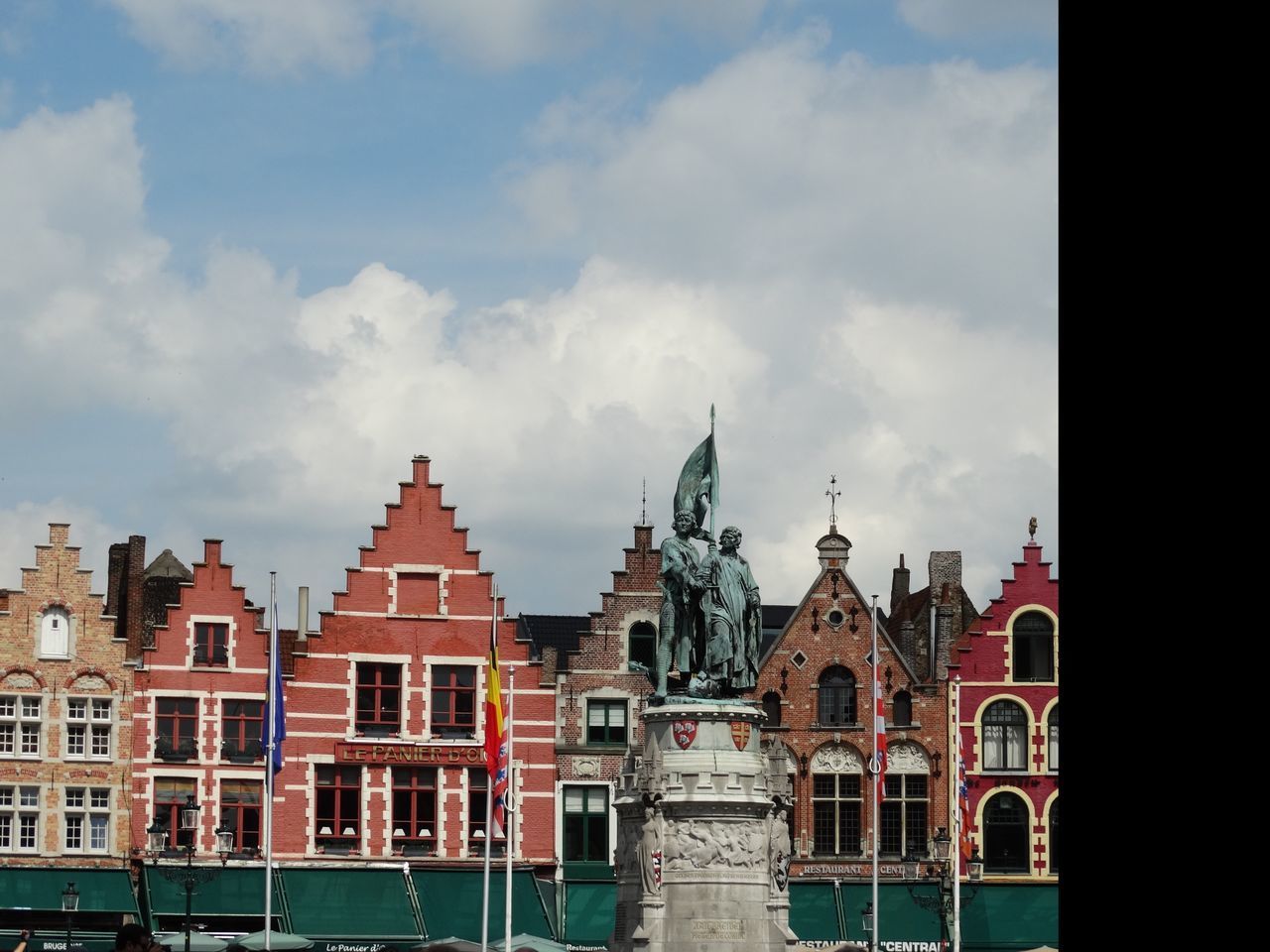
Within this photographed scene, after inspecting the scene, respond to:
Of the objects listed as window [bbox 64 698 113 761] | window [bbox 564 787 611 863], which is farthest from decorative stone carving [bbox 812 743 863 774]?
window [bbox 64 698 113 761]

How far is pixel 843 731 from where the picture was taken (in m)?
56.6

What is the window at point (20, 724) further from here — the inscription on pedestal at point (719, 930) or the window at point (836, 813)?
the inscription on pedestal at point (719, 930)

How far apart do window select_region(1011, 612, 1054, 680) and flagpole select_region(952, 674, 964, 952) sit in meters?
1.56

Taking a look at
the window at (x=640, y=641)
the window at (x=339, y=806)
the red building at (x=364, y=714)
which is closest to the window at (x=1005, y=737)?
the window at (x=640, y=641)

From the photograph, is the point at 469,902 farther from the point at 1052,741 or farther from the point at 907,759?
the point at 1052,741

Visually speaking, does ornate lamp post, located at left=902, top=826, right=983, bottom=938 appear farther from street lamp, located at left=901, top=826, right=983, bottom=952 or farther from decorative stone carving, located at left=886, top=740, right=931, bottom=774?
decorative stone carving, located at left=886, top=740, right=931, bottom=774

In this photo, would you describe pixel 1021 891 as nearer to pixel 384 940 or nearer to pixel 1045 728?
pixel 1045 728

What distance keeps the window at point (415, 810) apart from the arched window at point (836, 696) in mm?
10106

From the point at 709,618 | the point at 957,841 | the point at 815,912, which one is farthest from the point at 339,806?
the point at 709,618

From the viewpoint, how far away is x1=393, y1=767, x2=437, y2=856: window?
55.2 m
